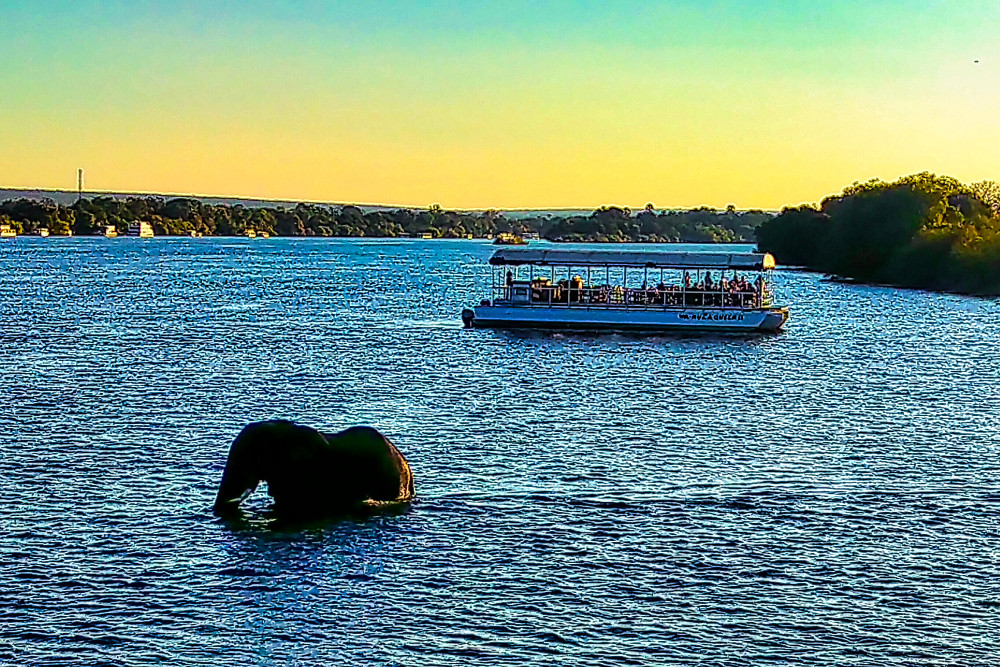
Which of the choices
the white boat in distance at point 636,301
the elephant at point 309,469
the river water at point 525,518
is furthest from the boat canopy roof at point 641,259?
the elephant at point 309,469

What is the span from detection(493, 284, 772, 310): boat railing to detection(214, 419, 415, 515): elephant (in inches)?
2051


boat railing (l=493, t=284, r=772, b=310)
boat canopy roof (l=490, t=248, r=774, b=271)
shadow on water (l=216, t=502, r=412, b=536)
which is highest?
boat canopy roof (l=490, t=248, r=774, b=271)

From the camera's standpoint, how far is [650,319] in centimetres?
8219

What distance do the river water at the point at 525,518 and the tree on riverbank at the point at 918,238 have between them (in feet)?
251

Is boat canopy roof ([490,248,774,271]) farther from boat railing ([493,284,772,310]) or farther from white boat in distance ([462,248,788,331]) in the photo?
boat railing ([493,284,772,310])

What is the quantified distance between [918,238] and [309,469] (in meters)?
138

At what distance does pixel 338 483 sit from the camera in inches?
Result: 1246

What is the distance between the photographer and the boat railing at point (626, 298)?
83.8 meters

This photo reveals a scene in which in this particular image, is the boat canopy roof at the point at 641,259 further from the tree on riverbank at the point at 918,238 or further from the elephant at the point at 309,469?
the tree on riverbank at the point at 918,238

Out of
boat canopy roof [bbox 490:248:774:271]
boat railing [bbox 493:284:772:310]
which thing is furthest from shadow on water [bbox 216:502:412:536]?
boat railing [bbox 493:284:772:310]

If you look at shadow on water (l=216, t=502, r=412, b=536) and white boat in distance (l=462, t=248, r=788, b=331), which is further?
white boat in distance (l=462, t=248, r=788, b=331)

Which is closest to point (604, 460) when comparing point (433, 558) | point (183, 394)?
point (433, 558)

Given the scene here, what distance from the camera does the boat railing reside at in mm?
83812

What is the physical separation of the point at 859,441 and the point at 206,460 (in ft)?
62.7
